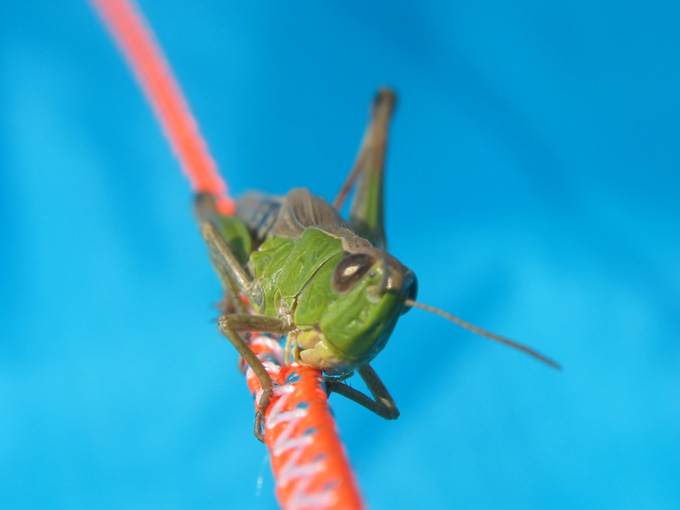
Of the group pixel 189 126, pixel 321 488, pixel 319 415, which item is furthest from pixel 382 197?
pixel 321 488

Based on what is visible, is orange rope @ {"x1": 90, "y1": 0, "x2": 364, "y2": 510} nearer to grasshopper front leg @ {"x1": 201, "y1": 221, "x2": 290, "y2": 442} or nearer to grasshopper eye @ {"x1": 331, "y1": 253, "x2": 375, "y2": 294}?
grasshopper front leg @ {"x1": 201, "y1": 221, "x2": 290, "y2": 442}

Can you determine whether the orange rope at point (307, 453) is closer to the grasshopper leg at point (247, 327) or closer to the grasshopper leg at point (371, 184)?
the grasshopper leg at point (247, 327)

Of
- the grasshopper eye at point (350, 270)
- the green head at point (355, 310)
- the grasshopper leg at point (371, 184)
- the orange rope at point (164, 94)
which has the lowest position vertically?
the green head at point (355, 310)

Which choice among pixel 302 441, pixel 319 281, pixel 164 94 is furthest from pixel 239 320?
pixel 164 94

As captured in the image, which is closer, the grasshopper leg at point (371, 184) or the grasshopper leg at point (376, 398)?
the grasshopper leg at point (376, 398)

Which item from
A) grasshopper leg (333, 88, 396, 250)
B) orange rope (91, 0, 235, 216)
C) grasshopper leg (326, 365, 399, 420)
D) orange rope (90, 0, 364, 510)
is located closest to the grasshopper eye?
orange rope (90, 0, 364, 510)

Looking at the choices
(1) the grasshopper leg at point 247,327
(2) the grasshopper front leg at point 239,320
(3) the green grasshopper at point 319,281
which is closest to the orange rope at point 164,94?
(3) the green grasshopper at point 319,281

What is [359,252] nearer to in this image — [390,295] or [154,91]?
[390,295]
